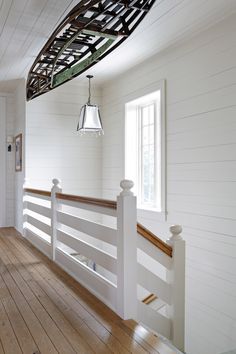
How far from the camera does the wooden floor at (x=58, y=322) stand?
2.13 m

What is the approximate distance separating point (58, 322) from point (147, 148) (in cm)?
326

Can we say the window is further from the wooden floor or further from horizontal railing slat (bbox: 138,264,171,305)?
the wooden floor

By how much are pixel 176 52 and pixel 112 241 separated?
2708 millimetres

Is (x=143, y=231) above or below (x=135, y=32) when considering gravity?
below

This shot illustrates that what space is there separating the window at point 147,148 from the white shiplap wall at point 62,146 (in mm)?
946

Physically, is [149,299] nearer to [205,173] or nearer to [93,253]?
[93,253]

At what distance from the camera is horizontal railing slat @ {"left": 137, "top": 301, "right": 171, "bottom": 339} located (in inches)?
110

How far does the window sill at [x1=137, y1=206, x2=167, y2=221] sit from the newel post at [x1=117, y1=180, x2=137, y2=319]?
2072 mm

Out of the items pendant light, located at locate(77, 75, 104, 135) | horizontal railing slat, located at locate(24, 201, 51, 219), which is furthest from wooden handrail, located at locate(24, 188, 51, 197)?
pendant light, located at locate(77, 75, 104, 135)

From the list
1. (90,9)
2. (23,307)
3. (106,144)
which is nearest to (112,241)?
(23,307)

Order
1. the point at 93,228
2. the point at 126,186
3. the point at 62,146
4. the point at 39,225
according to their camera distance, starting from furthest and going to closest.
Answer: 1. the point at 62,146
2. the point at 39,225
3. the point at 93,228
4. the point at 126,186

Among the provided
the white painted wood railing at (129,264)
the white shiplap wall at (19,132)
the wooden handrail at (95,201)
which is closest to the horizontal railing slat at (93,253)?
the white painted wood railing at (129,264)

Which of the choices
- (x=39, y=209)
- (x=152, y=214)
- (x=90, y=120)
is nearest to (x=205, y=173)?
(x=152, y=214)

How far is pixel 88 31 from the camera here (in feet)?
9.18
